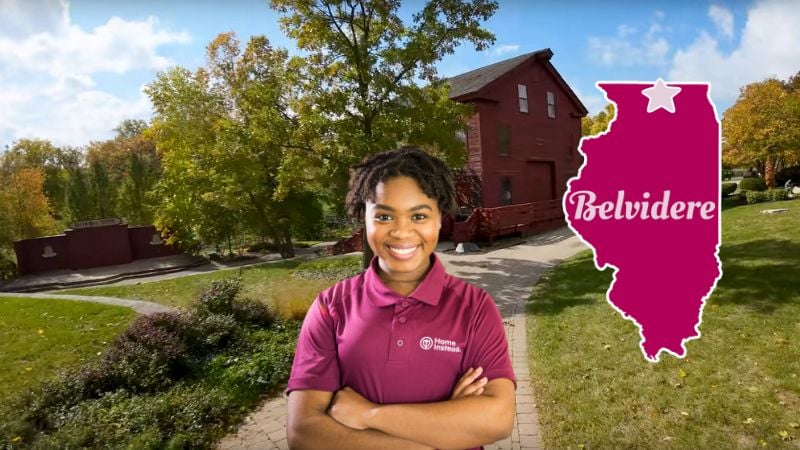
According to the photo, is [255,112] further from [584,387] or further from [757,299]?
[757,299]

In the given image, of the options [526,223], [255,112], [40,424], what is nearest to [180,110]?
[255,112]

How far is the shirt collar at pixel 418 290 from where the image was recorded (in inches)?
76.5

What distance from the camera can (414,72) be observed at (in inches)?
424

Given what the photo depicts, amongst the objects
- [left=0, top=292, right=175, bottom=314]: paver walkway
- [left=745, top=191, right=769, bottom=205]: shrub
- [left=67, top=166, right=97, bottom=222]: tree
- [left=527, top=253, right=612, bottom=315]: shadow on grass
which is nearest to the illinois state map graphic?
[left=527, top=253, right=612, bottom=315]: shadow on grass

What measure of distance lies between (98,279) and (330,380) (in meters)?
→ 19.8

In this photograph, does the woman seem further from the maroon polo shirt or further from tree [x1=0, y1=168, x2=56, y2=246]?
tree [x1=0, y1=168, x2=56, y2=246]

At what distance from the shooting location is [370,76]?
9.91 metres

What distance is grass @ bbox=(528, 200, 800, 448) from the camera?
12.6 feet

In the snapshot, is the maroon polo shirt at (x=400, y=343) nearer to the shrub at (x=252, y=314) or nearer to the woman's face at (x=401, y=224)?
the woman's face at (x=401, y=224)

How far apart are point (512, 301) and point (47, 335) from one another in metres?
8.83

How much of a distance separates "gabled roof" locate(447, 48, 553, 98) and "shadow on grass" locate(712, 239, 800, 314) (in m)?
11.6

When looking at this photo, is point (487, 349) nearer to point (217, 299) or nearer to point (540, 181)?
A: point (217, 299)

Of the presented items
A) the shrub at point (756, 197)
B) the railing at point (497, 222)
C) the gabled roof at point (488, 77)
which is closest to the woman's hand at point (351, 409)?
the railing at point (497, 222)

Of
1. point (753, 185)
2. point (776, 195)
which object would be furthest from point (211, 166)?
point (753, 185)
